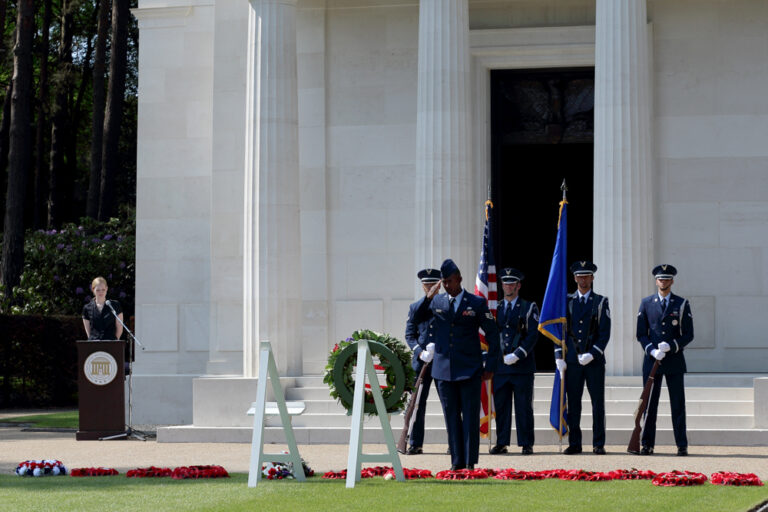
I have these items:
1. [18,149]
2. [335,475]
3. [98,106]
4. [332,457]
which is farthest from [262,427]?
[98,106]

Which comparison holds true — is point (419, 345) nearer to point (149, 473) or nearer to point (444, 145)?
point (149, 473)

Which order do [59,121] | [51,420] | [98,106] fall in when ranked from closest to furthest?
1. [51,420]
2. [98,106]
3. [59,121]

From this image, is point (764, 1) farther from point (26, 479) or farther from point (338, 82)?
point (26, 479)

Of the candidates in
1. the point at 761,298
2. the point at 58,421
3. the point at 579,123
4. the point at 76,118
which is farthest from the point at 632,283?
the point at 76,118

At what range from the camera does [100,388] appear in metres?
21.6

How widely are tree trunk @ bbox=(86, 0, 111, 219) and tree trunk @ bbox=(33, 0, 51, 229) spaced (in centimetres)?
199

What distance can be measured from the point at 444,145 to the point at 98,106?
27.2 meters

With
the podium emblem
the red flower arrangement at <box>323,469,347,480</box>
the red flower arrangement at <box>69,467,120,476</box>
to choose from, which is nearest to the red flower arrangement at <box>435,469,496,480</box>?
the red flower arrangement at <box>323,469,347,480</box>

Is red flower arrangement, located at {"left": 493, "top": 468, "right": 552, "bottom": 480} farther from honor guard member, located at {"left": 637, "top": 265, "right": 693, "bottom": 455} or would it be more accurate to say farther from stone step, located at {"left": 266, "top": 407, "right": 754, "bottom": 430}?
stone step, located at {"left": 266, "top": 407, "right": 754, "bottom": 430}

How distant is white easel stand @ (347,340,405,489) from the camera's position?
1401cm

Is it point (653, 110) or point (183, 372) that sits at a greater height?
point (653, 110)

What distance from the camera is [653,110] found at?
83.0ft

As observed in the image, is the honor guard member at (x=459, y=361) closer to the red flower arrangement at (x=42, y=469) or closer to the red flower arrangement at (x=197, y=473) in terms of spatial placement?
the red flower arrangement at (x=197, y=473)

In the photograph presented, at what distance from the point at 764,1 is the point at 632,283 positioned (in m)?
6.87
